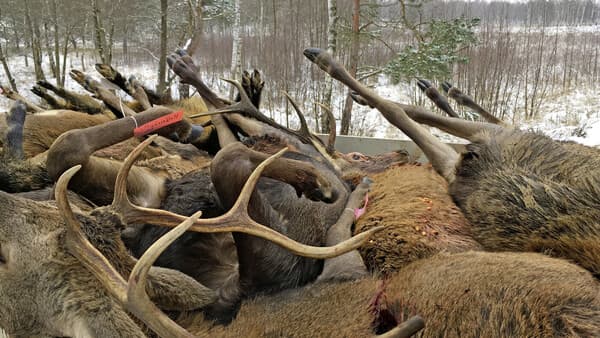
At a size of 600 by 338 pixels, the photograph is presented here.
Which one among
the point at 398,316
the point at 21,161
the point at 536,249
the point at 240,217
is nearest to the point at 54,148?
the point at 21,161

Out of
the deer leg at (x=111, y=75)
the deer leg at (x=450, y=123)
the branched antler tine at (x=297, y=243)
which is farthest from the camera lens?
the deer leg at (x=111, y=75)

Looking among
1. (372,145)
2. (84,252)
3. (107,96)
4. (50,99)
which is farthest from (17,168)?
(372,145)

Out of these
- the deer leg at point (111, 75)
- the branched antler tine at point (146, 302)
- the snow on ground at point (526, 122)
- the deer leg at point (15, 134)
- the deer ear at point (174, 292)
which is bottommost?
the snow on ground at point (526, 122)

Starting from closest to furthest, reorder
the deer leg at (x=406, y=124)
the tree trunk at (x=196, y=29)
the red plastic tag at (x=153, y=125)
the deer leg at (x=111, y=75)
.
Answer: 1. the red plastic tag at (x=153, y=125)
2. the deer leg at (x=406, y=124)
3. the deer leg at (x=111, y=75)
4. the tree trunk at (x=196, y=29)

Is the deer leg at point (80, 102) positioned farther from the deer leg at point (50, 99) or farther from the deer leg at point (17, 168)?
the deer leg at point (17, 168)

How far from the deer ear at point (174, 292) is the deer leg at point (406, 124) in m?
1.95

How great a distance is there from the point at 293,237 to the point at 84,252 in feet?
4.08

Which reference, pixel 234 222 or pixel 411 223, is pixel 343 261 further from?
pixel 234 222

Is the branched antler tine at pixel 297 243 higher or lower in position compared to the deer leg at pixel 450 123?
lower

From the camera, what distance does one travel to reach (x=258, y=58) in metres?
15.7

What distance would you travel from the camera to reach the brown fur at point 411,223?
96.3 inches

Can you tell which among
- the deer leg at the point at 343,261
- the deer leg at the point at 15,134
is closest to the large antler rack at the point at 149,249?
the deer leg at the point at 343,261

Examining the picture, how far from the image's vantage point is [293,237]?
2.58 meters

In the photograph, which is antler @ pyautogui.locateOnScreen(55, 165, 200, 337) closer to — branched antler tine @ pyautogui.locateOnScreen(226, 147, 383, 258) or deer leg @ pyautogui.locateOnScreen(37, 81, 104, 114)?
branched antler tine @ pyautogui.locateOnScreen(226, 147, 383, 258)
